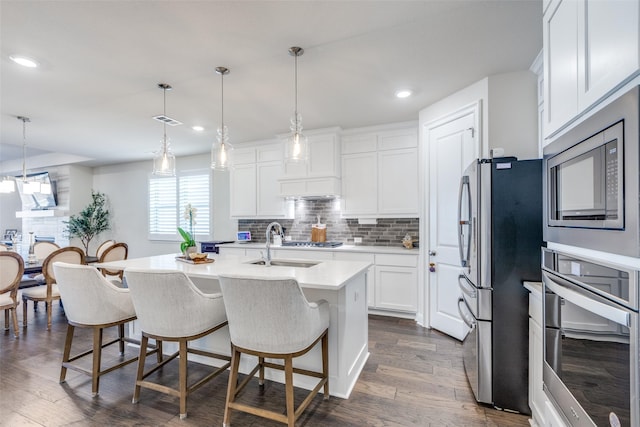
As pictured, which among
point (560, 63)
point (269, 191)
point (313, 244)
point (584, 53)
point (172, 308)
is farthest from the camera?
point (269, 191)

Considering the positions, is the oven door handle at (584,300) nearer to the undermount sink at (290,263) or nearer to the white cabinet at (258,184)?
the undermount sink at (290,263)

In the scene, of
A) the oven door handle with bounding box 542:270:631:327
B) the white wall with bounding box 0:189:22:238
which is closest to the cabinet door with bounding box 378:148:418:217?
the oven door handle with bounding box 542:270:631:327

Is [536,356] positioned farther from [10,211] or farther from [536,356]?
[10,211]

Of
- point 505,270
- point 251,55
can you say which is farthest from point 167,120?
point 505,270

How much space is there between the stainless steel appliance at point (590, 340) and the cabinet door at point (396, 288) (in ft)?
7.52

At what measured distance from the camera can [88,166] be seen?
6.80 meters

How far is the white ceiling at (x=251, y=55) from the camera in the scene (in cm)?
183

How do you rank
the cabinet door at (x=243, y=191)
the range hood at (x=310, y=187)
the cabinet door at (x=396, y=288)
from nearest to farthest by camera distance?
the cabinet door at (x=396, y=288) < the range hood at (x=310, y=187) < the cabinet door at (x=243, y=191)

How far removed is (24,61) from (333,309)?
10.1 ft

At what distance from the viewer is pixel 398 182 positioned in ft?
13.1

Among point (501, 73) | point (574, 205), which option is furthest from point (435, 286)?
point (574, 205)

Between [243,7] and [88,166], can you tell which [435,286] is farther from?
[88,166]

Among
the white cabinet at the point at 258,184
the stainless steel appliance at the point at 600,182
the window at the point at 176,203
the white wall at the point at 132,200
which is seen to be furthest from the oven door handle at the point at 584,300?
the window at the point at 176,203

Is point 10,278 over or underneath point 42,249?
underneath
